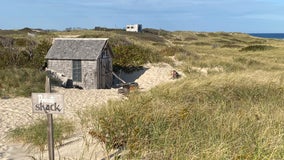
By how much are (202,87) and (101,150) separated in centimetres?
476

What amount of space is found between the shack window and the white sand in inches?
59.3

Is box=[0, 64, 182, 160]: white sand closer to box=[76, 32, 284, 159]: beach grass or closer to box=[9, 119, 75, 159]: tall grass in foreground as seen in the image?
box=[9, 119, 75, 159]: tall grass in foreground

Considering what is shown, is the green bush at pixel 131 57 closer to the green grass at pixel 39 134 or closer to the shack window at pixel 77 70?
the shack window at pixel 77 70

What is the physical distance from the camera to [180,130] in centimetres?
588

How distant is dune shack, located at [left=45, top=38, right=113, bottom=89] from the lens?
1827 centimetres

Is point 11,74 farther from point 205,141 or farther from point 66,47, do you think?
point 205,141

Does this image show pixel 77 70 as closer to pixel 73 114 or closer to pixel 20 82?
pixel 20 82

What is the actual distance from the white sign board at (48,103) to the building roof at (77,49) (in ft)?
42.5

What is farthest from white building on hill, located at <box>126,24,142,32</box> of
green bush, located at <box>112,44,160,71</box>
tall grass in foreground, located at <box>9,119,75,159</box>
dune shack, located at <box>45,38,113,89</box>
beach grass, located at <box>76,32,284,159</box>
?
beach grass, located at <box>76,32,284,159</box>

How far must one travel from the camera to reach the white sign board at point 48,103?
510 cm

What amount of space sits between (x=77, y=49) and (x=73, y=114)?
770 cm

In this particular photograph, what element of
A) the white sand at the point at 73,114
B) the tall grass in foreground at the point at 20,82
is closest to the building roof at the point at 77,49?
the tall grass in foreground at the point at 20,82

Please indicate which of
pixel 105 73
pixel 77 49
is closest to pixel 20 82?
pixel 77 49

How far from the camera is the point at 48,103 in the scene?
516 cm
